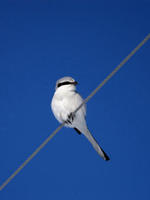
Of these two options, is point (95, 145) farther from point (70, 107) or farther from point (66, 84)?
A: point (66, 84)

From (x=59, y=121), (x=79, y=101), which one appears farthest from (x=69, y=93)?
(x=59, y=121)

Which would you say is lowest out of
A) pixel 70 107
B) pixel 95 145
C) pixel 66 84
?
pixel 95 145

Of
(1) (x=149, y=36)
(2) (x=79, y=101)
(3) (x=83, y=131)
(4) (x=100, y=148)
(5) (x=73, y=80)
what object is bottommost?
(1) (x=149, y=36)

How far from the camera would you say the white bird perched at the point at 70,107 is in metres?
3.26

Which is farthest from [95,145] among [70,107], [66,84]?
[66,84]

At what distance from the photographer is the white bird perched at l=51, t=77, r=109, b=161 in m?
3.26

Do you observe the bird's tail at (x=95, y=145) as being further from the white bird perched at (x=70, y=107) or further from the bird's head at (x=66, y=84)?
the bird's head at (x=66, y=84)

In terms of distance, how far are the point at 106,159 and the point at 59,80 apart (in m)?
0.94

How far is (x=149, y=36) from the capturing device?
1.79 m

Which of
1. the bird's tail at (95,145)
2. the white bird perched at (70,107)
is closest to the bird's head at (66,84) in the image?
the white bird perched at (70,107)

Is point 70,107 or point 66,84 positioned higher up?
point 66,84

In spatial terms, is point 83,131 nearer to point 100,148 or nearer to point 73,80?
point 100,148

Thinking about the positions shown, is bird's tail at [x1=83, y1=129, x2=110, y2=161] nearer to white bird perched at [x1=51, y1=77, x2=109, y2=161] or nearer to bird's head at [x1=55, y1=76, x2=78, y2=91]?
white bird perched at [x1=51, y1=77, x2=109, y2=161]

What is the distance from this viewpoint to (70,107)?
3268mm
